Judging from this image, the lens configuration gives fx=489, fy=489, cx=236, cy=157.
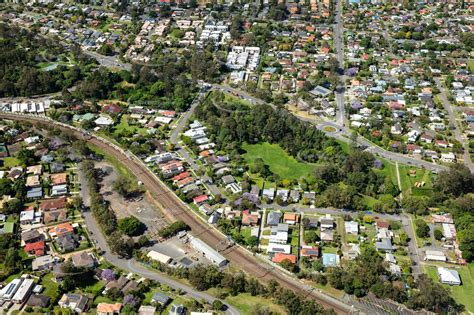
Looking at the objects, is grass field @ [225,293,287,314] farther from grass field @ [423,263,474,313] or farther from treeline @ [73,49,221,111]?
treeline @ [73,49,221,111]

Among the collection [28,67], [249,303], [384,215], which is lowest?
[249,303]

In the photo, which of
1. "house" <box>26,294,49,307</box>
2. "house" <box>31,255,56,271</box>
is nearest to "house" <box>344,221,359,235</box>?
"house" <box>31,255,56,271</box>

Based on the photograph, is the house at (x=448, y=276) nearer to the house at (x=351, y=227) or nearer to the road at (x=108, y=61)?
the house at (x=351, y=227)

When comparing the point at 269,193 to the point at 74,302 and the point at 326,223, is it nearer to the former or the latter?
the point at 326,223

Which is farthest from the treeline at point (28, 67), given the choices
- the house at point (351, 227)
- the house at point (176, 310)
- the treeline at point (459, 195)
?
the treeline at point (459, 195)

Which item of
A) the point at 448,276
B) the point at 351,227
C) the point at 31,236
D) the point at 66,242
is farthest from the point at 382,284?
the point at 31,236

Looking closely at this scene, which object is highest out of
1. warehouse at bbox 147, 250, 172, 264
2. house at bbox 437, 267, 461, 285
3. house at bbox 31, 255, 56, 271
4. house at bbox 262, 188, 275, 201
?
house at bbox 262, 188, 275, 201

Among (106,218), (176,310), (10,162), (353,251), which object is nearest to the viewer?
(176,310)
